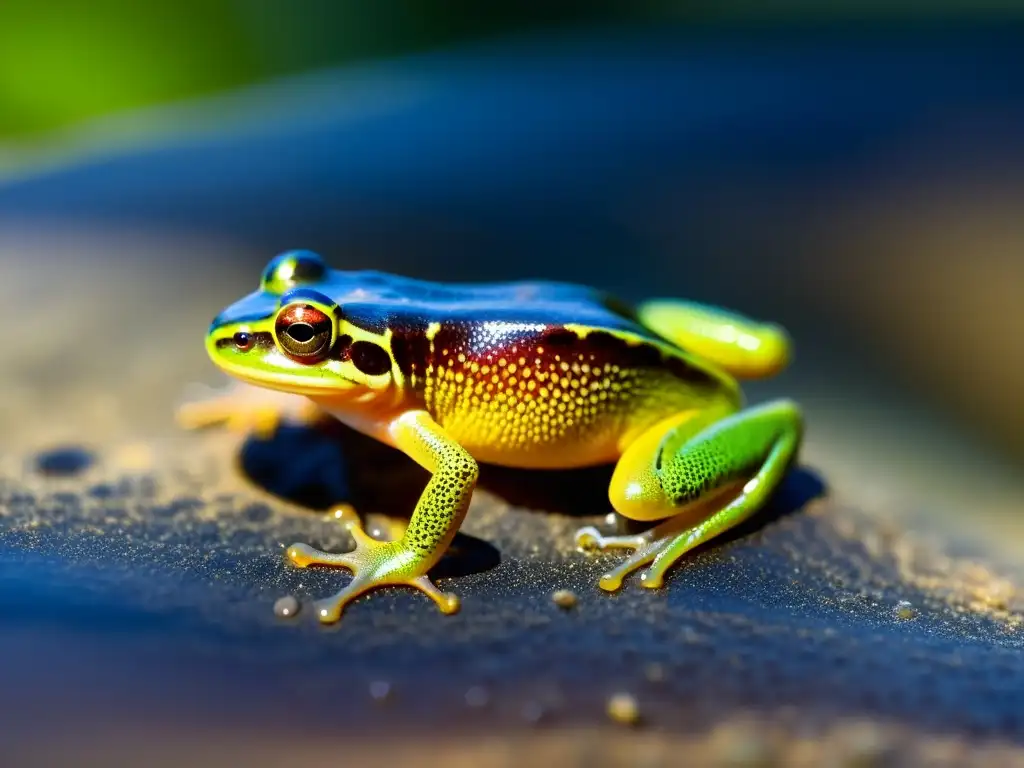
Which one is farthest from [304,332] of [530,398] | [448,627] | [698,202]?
[698,202]

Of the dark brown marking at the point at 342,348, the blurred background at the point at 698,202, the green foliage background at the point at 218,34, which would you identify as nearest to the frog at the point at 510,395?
the dark brown marking at the point at 342,348

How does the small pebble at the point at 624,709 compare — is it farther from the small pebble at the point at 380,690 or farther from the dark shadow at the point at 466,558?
the dark shadow at the point at 466,558

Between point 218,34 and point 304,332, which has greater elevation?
point 218,34

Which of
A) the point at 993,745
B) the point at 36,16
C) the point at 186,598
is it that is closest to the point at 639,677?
the point at 993,745

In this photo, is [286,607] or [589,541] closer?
[286,607]

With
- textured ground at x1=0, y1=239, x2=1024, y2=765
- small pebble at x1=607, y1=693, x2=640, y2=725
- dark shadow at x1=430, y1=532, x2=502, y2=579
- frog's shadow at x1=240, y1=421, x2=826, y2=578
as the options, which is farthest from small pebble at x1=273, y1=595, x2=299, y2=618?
small pebble at x1=607, y1=693, x2=640, y2=725

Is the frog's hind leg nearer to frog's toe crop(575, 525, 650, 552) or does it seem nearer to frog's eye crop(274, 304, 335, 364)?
frog's toe crop(575, 525, 650, 552)

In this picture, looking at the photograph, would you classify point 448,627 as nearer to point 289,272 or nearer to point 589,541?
point 589,541

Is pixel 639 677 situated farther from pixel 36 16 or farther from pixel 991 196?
pixel 36 16
